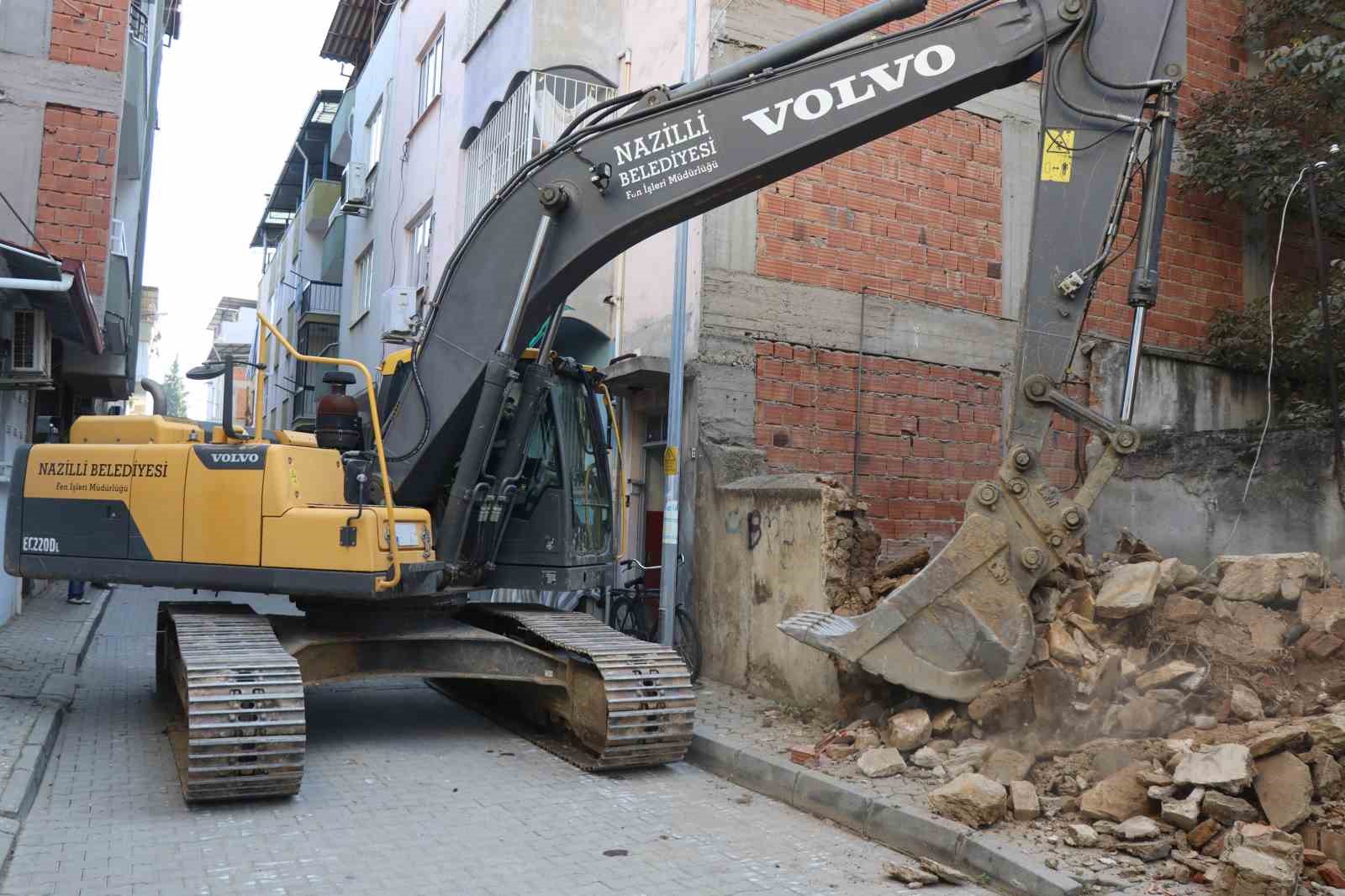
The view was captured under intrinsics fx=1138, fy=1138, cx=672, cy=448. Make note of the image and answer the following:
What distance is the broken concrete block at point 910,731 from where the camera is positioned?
659 cm

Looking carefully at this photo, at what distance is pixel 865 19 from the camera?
21.1 ft

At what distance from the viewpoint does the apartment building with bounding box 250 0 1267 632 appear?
34.7ft

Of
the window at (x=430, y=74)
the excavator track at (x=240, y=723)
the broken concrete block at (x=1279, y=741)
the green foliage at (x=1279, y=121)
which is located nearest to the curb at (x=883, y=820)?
the broken concrete block at (x=1279, y=741)

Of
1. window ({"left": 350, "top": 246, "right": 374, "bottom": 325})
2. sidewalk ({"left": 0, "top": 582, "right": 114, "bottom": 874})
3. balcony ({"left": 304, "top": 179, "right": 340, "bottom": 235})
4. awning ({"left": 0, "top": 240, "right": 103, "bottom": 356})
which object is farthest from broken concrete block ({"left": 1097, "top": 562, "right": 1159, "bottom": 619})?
balcony ({"left": 304, "top": 179, "right": 340, "bottom": 235})

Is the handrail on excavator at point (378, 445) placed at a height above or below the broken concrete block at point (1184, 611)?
above

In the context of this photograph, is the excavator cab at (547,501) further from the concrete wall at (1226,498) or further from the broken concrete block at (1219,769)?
the concrete wall at (1226,498)

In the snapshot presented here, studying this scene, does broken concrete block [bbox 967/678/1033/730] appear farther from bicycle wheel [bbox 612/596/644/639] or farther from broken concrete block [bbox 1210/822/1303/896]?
bicycle wheel [bbox 612/596/644/639]

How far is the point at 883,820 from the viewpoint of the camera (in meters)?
5.77

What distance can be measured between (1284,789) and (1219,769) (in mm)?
266

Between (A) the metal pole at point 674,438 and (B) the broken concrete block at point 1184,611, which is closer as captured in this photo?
(B) the broken concrete block at point 1184,611

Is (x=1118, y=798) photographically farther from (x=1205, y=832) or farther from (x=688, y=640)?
(x=688, y=640)

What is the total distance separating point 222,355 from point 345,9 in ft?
66.7

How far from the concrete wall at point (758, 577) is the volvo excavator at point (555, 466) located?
4.41ft

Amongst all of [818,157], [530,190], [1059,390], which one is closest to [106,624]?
[530,190]
